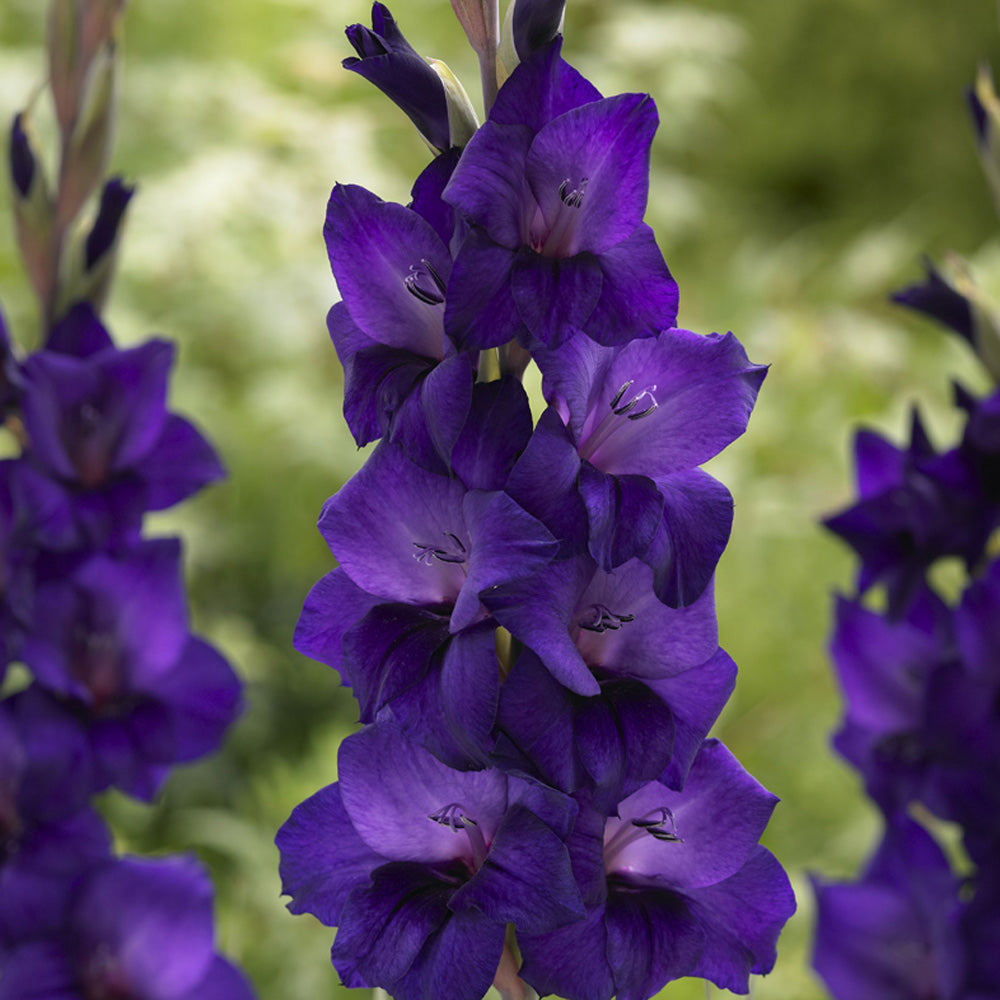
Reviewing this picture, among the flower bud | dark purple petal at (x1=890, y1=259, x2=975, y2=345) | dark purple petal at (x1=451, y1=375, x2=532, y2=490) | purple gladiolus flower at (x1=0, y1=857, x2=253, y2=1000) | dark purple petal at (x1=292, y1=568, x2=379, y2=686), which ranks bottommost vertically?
purple gladiolus flower at (x1=0, y1=857, x2=253, y2=1000)

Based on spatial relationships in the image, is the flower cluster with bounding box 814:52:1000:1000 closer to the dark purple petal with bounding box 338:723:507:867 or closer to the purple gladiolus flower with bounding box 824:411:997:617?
the purple gladiolus flower with bounding box 824:411:997:617

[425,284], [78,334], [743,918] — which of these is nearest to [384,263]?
[425,284]

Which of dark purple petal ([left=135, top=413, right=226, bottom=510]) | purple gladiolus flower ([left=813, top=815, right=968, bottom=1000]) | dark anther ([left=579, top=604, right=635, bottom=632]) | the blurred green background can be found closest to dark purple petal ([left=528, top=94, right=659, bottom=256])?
dark anther ([left=579, top=604, right=635, bottom=632])

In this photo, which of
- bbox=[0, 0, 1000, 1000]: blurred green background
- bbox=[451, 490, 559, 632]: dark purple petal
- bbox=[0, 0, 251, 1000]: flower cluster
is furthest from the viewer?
bbox=[0, 0, 1000, 1000]: blurred green background

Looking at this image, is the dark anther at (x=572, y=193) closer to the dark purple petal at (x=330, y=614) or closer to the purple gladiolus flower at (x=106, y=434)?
the dark purple petal at (x=330, y=614)

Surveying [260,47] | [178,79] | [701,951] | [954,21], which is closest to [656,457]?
[701,951]

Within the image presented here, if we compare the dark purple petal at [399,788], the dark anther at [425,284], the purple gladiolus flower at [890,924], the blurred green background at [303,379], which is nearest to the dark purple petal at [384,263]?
the dark anther at [425,284]

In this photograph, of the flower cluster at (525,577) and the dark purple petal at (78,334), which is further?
the dark purple petal at (78,334)
